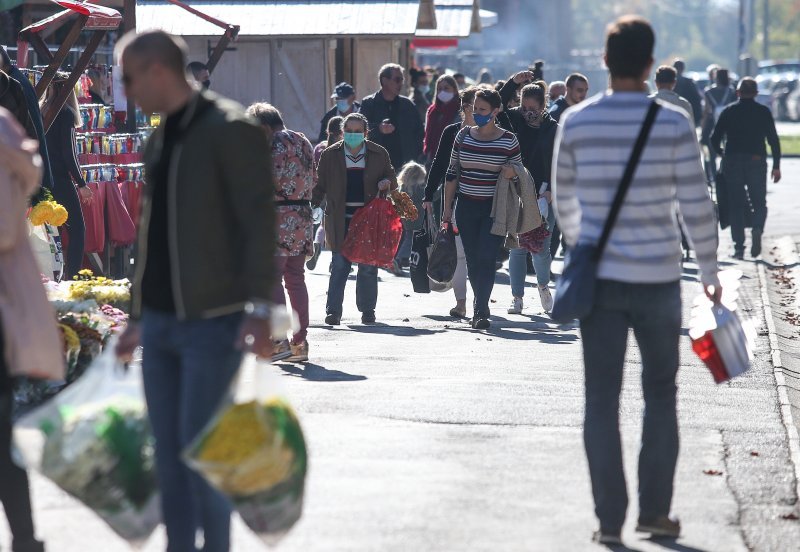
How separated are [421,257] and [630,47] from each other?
7144 mm

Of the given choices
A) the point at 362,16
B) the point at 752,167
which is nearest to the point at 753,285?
the point at 752,167

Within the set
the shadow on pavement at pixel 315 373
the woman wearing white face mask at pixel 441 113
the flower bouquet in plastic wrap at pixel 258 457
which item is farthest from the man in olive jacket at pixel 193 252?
the woman wearing white face mask at pixel 441 113

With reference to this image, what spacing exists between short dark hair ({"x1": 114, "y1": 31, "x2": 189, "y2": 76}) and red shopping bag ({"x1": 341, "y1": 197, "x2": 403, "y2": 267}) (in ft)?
23.4

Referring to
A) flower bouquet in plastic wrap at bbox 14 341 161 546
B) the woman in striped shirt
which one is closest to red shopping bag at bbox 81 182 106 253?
the woman in striped shirt

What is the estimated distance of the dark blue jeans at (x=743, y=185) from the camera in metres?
17.4

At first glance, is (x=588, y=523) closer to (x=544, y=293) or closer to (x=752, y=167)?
(x=544, y=293)

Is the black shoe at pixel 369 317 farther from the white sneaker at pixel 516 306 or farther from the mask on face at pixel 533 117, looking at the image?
the mask on face at pixel 533 117

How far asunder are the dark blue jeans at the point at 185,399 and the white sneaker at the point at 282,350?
518 centimetres

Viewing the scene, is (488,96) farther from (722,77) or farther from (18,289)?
(722,77)

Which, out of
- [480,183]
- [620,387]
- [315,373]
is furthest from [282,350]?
[620,387]

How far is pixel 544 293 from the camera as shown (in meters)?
13.0

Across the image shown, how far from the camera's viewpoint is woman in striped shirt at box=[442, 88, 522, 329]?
37.9 feet

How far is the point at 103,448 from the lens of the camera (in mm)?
4836

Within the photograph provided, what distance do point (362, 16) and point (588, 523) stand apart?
16.5 m
